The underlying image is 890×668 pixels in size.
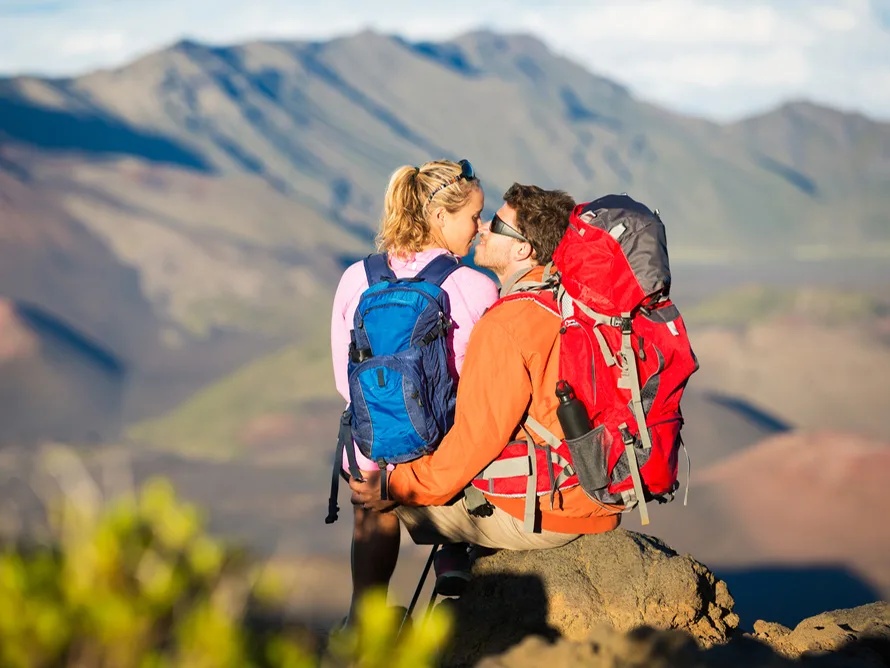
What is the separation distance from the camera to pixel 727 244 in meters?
70.8

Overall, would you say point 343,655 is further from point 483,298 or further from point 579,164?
point 579,164

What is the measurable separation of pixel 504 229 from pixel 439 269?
25 centimetres

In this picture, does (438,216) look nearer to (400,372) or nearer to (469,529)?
(400,372)

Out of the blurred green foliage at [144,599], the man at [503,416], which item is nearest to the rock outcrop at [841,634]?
the man at [503,416]

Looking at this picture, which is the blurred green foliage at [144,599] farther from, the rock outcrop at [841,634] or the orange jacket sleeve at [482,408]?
the rock outcrop at [841,634]

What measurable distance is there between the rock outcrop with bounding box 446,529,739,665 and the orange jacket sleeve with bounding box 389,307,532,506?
1.87 ft

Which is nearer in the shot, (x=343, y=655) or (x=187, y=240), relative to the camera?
(x=343, y=655)

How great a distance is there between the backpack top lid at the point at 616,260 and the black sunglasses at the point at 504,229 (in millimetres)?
246

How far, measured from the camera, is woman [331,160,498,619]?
10.4ft

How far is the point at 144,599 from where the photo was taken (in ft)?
5.06

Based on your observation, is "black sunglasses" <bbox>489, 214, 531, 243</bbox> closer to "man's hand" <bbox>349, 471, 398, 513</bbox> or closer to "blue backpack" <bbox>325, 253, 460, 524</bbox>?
"blue backpack" <bbox>325, 253, 460, 524</bbox>

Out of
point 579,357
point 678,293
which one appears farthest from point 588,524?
point 678,293

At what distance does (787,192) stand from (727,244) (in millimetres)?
7885

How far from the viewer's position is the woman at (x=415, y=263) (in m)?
3.16
